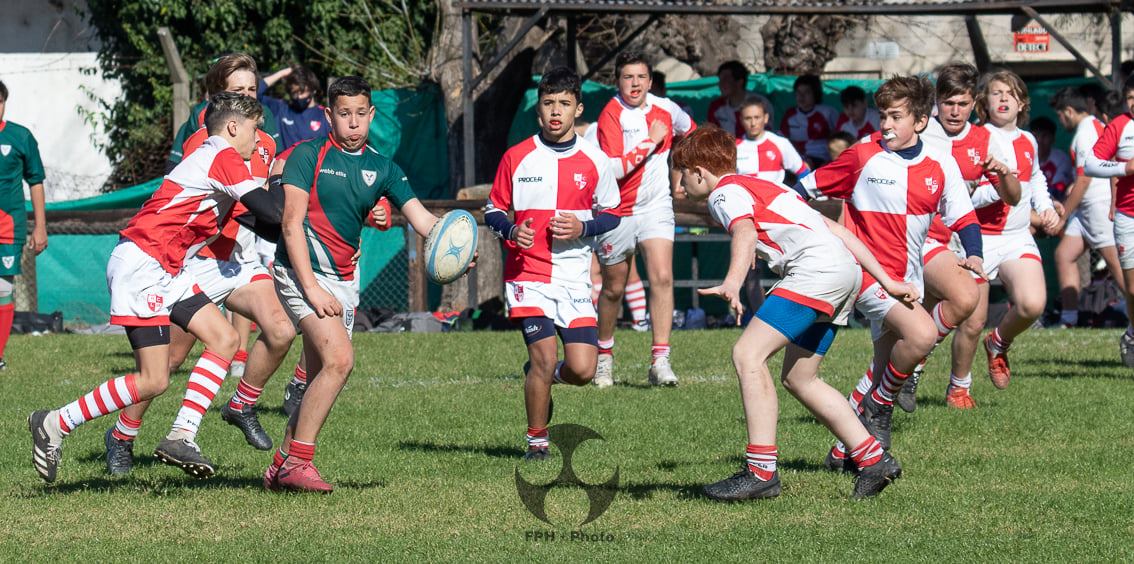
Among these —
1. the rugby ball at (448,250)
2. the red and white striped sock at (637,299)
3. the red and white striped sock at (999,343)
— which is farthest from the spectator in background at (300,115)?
the rugby ball at (448,250)

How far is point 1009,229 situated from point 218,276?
15.7ft

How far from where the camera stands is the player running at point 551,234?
24.8 feet

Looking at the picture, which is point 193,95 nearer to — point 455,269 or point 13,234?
point 13,234

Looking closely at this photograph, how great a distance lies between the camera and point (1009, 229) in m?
9.38

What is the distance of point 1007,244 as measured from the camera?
9383 mm

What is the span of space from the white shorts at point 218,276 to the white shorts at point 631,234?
3181 millimetres

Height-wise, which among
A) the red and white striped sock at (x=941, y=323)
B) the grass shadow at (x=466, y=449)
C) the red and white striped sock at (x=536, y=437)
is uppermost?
the red and white striped sock at (x=941, y=323)

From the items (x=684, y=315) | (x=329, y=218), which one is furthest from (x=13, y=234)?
(x=684, y=315)

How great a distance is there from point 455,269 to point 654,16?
10.9 metres

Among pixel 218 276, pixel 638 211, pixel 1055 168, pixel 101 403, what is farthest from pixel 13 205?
pixel 1055 168

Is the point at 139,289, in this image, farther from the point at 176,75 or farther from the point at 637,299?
the point at 176,75

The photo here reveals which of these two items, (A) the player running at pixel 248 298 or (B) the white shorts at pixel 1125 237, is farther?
(B) the white shorts at pixel 1125 237

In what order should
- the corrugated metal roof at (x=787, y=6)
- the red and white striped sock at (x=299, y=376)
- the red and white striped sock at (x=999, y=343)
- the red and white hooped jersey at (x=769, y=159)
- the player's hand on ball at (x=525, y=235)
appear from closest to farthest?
1. the player's hand on ball at (x=525, y=235)
2. the red and white striped sock at (x=299, y=376)
3. the red and white striped sock at (x=999, y=343)
4. the red and white hooped jersey at (x=769, y=159)
5. the corrugated metal roof at (x=787, y=6)

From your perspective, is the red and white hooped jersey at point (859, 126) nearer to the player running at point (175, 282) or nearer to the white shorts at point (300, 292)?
the white shorts at point (300, 292)
